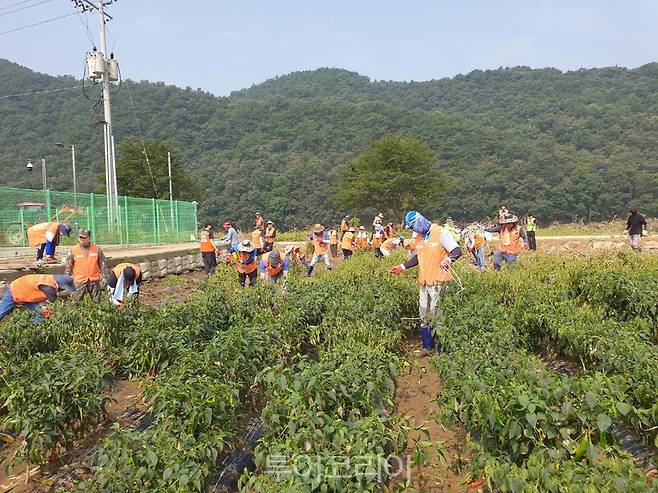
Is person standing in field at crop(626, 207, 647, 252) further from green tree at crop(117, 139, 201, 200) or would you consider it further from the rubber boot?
green tree at crop(117, 139, 201, 200)

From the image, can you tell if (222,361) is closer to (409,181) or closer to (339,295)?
(339,295)

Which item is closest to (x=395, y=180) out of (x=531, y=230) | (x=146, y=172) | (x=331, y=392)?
(x=146, y=172)

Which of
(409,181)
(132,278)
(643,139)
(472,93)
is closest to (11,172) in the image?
(409,181)

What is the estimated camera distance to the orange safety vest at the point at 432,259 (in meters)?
6.60

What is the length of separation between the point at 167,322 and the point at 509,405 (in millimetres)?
4099

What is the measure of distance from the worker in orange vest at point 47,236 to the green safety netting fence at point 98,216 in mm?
983

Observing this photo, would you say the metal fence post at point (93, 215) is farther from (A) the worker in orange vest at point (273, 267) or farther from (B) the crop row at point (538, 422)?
(B) the crop row at point (538, 422)

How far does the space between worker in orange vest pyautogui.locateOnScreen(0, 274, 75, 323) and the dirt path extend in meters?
4.73

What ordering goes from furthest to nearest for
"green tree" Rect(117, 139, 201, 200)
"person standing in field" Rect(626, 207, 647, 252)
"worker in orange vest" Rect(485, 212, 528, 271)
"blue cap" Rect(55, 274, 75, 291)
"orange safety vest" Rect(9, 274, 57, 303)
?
"green tree" Rect(117, 139, 201, 200) < "person standing in field" Rect(626, 207, 647, 252) < "worker in orange vest" Rect(485, 212, 528, 271) < "blue cap" Rect(55, 274, 75, 291) < "orange safety vest" Rect(9, 274, 57, 303)

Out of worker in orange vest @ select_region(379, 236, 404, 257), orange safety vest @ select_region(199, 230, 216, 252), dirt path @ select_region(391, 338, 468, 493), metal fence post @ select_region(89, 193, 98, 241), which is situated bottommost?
dirt path @ select_region(391, 338, 468, 493)

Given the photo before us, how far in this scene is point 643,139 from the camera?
66125 millimetres

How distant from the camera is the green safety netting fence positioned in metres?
13.9

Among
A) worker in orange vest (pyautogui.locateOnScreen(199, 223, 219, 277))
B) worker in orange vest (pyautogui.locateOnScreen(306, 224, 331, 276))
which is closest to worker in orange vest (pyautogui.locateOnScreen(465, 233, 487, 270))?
worker in orange vest (pyautogui.locateOnScreen(306, 224, 331, 276))

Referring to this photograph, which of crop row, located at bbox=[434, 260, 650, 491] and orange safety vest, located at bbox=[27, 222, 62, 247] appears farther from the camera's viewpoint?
orange safety vest, located at bbox=[27, 222, 62, 247]
